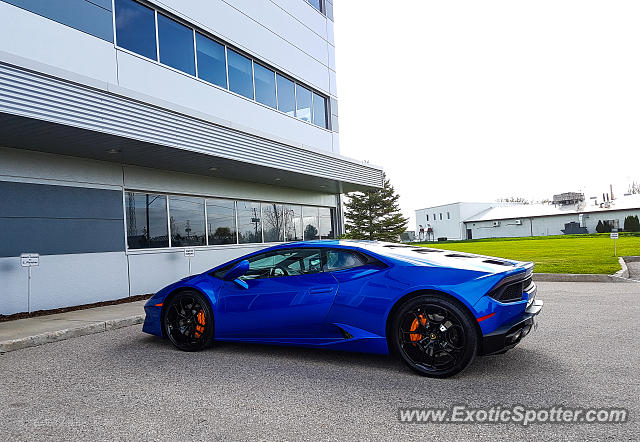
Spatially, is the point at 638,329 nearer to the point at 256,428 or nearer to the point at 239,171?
the point at 256,428

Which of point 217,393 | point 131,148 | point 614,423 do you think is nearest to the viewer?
point 614,423

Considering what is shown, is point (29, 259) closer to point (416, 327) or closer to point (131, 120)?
point (131, 120)

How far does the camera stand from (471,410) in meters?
3.42

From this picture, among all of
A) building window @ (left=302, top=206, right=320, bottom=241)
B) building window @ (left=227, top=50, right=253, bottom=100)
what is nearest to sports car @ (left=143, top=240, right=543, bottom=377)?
building window @ (left=227, top=50, right=253, bottom=100)

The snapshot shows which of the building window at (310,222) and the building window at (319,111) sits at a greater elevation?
the building window at (319,111)

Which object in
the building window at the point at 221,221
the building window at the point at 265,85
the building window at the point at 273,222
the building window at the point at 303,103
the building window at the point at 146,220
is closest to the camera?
the building window at the point at 146,220

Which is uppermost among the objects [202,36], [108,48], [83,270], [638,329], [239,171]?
[202,36]

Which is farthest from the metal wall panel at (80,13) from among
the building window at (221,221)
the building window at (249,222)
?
the building window at (249,222)

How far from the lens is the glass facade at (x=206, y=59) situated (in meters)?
10.8

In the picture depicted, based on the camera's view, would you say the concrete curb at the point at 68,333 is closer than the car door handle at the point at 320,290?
No

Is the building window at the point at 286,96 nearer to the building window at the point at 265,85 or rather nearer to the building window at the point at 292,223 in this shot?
the building window at the point at 265,85

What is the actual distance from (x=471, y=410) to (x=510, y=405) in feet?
1.02

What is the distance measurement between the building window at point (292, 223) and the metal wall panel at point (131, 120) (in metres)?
3.46

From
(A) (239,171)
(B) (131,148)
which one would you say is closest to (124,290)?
(B) (131,148)
